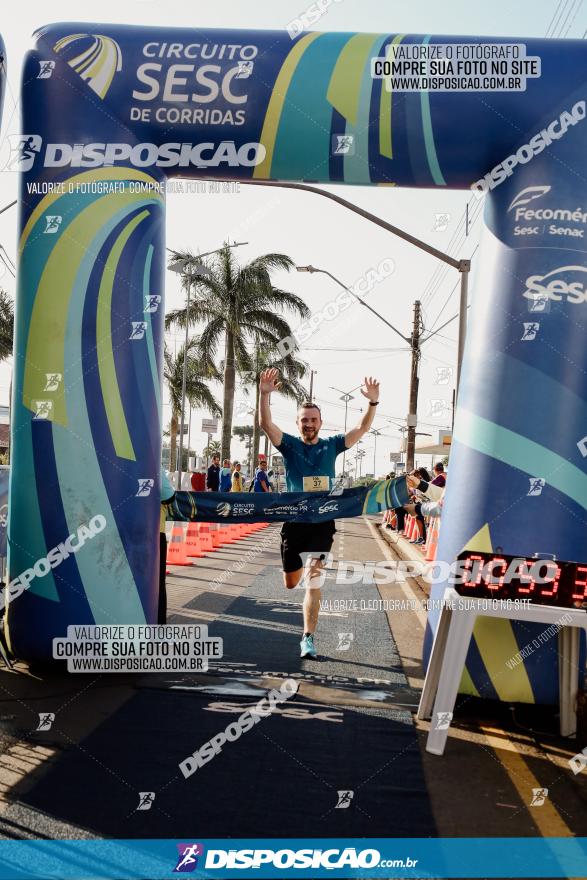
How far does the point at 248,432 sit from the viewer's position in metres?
133

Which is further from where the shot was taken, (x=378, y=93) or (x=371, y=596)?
→ (x=371, y=596)

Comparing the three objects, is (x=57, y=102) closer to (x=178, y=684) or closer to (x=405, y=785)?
(x=178, y=684)

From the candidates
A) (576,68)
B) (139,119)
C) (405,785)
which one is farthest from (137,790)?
(576,68)

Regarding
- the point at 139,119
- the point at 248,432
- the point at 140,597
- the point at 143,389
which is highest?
the point at 139,119

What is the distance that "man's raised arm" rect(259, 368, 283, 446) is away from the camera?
262 inches

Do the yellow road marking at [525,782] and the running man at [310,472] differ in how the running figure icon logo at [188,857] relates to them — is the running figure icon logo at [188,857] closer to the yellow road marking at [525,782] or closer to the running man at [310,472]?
the yellow road marking at [525,782]

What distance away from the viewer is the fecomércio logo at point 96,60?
20.9ft

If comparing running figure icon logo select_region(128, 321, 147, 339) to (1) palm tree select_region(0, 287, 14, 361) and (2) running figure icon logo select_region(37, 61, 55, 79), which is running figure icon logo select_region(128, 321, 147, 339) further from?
(1) palm tree select_region(0, 287, 14, 361)

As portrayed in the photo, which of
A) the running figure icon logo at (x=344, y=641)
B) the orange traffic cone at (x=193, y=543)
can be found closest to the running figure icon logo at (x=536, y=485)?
the running figure icon logo at (x=344, y=641)

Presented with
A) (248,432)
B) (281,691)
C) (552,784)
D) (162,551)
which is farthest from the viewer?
(248,432)

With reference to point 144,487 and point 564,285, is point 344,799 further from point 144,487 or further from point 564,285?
point 564,285

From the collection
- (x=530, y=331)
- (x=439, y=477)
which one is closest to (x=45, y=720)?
(x=530, y=331)

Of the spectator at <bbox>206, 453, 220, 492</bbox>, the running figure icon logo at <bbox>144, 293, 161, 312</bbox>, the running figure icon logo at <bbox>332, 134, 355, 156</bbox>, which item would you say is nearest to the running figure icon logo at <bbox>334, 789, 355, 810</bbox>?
the running figure icon logo at <bbox>144, 293, 161, 312</bbox>

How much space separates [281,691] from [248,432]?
127 metres
